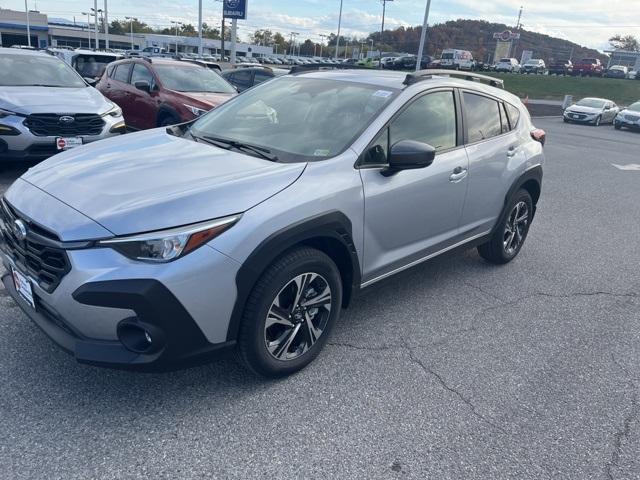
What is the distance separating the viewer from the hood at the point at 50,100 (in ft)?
21.4

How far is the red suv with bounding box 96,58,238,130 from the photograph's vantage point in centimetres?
849

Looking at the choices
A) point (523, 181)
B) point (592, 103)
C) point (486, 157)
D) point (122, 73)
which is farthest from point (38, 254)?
point (592, 103)

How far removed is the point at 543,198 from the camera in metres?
8.44

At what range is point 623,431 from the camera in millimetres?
2906

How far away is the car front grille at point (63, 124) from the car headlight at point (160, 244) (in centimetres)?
492

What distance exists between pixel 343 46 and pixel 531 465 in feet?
441

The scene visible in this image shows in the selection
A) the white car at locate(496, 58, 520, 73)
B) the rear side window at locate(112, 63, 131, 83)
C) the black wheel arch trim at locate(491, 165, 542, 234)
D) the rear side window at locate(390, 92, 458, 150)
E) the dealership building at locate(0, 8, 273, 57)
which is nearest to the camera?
the rear side window at locate(390, 92, 458, 150)

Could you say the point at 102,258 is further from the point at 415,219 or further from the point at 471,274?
the point at 471,274

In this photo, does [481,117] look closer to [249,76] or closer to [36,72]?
[36,72]

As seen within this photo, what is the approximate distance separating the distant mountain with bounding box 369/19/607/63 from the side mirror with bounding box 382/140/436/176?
411 feet

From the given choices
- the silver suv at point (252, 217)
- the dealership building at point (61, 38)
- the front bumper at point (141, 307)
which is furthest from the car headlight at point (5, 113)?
the dealership building at point (61, 38)

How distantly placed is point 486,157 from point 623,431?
7.49ft

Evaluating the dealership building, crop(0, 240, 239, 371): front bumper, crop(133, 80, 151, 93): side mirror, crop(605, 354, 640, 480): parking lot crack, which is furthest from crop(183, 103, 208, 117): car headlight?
the dealership building

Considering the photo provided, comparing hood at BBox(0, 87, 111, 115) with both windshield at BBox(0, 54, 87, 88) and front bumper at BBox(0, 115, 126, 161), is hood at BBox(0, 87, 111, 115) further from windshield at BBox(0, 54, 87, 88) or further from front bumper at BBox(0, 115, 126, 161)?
windshield at BBox(0, 54, 87, 88)
